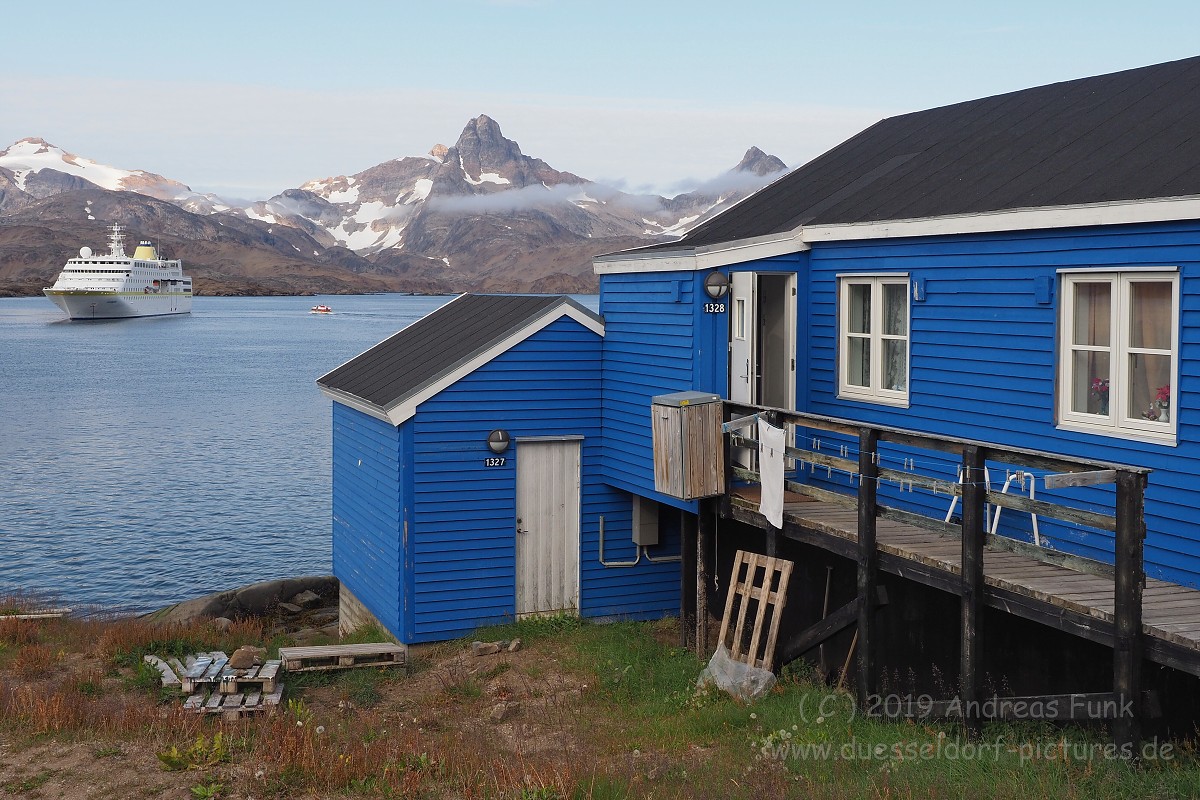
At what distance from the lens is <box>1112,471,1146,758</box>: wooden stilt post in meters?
8.10

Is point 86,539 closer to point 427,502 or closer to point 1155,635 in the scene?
point 427,502

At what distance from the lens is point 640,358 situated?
15258 mm

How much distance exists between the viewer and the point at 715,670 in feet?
39.6

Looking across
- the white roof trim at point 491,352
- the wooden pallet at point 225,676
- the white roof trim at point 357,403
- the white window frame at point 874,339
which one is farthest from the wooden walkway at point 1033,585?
the wooden pallet at point 225,676

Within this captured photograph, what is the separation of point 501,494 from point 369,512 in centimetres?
235

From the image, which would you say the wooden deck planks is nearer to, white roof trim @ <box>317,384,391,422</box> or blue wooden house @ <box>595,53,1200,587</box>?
blue wooden house @ <box>595,53,1200,587</box>

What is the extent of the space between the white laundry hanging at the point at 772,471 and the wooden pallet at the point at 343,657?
548cm

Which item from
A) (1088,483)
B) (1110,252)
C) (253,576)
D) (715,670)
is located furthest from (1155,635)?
(253,576)

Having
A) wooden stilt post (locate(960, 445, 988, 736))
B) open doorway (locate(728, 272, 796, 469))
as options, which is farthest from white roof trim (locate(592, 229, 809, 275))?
wooden stilt post (locate(960, 445, 988, 736))

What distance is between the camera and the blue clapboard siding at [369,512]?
15.5 meters

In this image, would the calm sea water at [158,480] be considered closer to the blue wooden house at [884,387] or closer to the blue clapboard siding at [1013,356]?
the blue wooden house at [884,387]

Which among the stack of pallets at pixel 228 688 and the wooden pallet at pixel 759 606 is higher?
the wooden pallet at pixel 759 606

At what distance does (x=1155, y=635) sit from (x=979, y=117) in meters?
8.59

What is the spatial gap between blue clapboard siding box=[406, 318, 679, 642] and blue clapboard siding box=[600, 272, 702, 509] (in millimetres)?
369
